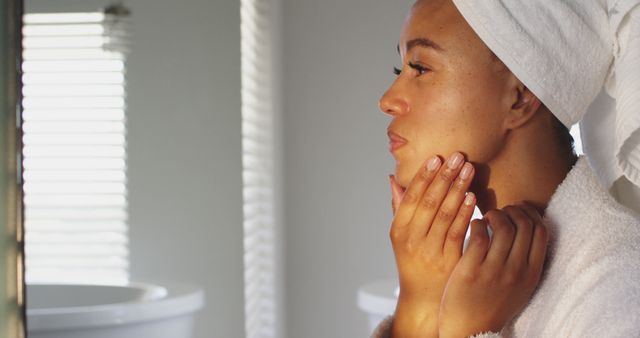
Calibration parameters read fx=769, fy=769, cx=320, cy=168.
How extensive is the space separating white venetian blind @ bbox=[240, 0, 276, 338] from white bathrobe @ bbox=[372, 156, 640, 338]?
61.1 inches

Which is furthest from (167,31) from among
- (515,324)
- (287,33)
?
(515,324)

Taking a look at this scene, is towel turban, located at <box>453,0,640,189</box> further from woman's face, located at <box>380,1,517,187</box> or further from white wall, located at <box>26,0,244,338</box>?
white wall, located at <box>26,0,244,338</box>

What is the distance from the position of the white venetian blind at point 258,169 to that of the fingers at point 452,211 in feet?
4.96

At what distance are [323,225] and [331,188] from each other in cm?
14

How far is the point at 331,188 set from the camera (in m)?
2.83

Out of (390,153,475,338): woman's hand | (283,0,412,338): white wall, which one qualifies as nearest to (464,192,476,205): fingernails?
(390,153,475,338): woman's hand

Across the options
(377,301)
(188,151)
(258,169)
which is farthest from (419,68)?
(258,169)

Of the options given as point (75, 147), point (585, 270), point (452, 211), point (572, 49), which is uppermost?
point (75, 147)

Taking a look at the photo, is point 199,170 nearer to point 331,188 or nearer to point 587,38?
point 331,188

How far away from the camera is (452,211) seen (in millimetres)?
812

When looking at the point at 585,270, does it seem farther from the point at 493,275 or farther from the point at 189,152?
the point at 189,152

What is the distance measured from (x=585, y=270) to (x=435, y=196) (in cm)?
17

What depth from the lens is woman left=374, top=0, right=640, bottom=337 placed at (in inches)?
29.7

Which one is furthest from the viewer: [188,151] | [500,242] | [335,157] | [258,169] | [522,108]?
[335,157]
